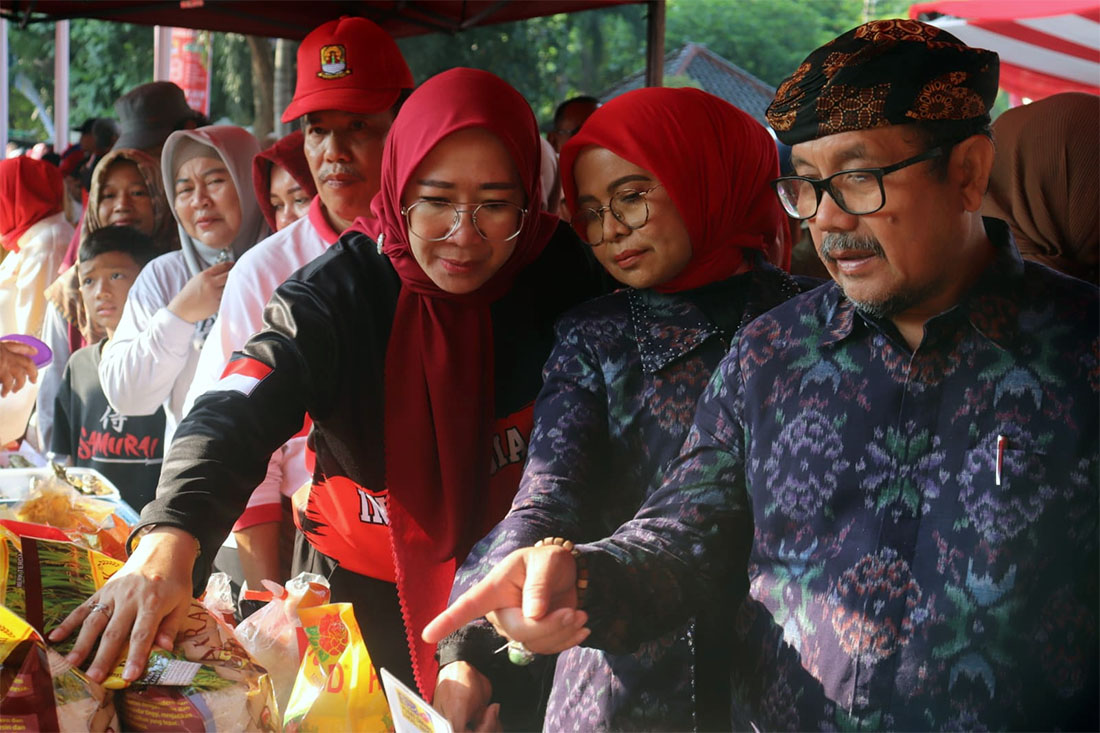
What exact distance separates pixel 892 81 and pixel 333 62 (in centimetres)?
163

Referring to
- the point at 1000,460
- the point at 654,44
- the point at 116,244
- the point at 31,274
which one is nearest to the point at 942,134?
the point at 1000,460

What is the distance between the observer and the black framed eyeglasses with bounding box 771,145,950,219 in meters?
1.12

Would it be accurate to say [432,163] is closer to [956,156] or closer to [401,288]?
[401,288]

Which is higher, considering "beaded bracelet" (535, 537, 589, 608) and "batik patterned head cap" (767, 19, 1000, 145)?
"batik patterned head cap" (767, 19, 1000, 145)

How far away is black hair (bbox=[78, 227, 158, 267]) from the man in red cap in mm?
919

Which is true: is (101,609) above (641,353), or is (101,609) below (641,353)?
below

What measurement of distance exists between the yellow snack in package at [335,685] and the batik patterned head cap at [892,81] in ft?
2.74

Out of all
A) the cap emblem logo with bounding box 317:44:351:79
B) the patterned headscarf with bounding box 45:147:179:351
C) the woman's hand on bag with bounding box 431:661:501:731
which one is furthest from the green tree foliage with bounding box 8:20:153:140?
the woman's hand on bag with bounding box 431:661:501:731

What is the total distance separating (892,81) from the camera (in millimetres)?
1106

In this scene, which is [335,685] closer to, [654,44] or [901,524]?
[901,524]

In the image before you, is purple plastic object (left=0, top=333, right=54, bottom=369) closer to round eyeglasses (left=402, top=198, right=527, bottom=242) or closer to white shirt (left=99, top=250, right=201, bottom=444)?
white shirt (left=99, top=250, right=201, bottom=444)

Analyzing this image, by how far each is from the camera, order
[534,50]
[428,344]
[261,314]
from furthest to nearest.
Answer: [534,50] → [261,314] → [428,344]

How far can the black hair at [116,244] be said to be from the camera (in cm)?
310

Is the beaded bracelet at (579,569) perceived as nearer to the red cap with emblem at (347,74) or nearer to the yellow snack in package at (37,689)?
the yellow snack in package at (37,689)
